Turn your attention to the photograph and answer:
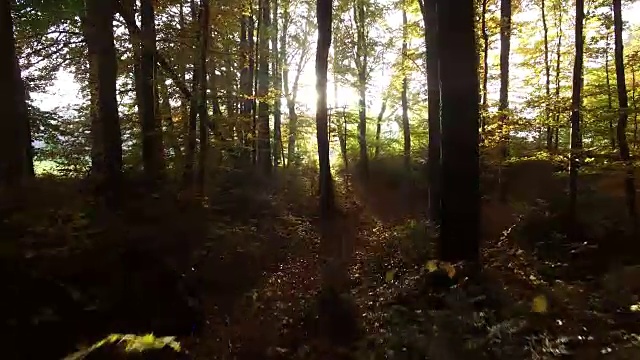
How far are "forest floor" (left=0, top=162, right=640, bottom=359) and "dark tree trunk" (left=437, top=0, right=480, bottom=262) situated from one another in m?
0.65

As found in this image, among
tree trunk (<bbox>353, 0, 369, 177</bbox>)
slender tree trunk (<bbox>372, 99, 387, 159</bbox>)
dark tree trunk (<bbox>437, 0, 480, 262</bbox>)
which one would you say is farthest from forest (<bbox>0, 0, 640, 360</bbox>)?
slender tree trunk (<bbox>372, 99, 387, 159</bbox>)

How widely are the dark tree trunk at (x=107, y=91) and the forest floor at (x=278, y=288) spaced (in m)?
0.62

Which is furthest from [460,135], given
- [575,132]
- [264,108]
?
[264,108]

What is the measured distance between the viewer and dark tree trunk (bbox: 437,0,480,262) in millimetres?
6969

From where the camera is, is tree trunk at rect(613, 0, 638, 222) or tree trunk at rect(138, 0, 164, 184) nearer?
tree trunk at rect(613, 0, 638, 222)

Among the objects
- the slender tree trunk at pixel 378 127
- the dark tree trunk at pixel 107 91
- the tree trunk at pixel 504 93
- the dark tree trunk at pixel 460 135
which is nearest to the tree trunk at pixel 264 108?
the tree trunk at pixel 504 93

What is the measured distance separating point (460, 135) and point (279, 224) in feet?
24.2

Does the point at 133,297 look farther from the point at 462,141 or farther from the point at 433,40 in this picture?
the point at 433,40

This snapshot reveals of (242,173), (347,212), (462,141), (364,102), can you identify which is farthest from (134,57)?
(364,102)

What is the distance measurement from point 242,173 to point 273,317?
971 centimetres

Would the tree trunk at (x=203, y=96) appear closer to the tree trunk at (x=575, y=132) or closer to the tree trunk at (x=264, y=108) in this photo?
the tree trunk at (x=264, y=108)

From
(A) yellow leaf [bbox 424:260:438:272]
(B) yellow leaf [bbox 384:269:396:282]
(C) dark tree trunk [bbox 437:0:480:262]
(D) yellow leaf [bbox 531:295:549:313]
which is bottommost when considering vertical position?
(B) yellow leaf [bbox 384:269:396:282]

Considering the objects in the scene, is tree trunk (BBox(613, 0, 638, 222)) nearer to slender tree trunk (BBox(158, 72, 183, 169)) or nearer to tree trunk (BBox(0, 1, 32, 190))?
slender tree trunk (BBox(158, 72, 183, 169))

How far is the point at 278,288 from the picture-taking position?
855 centimetres
